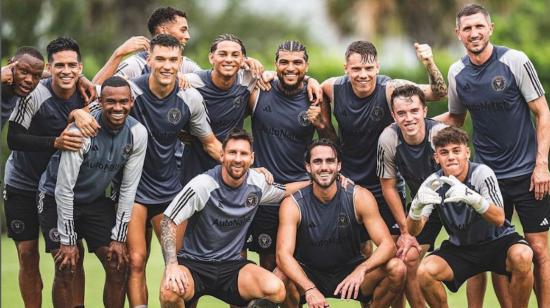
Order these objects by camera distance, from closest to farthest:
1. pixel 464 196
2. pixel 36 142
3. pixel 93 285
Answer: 1. pixel 464 196
2. pixel 36 142
3. pixel 93 285

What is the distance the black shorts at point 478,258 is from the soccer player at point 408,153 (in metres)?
0.36

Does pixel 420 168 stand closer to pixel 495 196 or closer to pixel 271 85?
pixel 495 196

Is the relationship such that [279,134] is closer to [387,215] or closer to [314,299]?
[387,215]

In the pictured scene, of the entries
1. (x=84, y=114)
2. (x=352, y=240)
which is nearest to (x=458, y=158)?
(x=352, y=240)

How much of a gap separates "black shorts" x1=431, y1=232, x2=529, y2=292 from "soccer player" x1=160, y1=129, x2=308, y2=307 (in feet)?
4.52

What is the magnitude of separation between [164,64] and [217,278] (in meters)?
1.78

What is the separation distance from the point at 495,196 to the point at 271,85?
2235 mm

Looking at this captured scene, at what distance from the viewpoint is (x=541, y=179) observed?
9227mm

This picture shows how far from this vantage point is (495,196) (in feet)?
29.0

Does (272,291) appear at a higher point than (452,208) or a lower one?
lower

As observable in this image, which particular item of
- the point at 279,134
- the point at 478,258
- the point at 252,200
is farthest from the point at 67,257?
the point at 478,258

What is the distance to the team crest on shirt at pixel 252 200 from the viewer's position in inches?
366

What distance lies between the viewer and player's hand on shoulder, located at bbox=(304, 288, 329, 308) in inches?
350

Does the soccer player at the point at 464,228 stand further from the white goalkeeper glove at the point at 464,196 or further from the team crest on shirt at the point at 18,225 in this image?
the team crest on shirt at the point at 18,225
